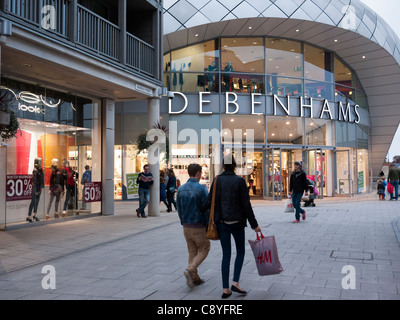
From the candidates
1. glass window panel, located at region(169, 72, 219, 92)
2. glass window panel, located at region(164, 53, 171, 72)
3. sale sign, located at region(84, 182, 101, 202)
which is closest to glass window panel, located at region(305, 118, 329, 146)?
glass window panel, located at region(169, 72, 219, 92)

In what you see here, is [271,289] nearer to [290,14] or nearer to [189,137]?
[189,137]

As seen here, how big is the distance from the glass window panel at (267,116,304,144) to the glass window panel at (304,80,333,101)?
179cm

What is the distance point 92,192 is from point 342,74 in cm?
1846

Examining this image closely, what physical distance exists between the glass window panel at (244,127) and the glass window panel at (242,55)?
2.66 m

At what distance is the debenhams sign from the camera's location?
20578mm

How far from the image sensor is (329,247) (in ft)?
25.2

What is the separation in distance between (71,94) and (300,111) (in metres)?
13.4

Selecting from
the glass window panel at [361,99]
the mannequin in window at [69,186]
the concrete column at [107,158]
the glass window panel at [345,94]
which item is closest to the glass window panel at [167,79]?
the concrete column at [107,158]

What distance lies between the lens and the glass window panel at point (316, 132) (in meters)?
22.3

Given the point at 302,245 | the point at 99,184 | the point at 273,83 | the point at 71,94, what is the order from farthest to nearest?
the point at 273,83
the point at 99,184
the point at 71,94
the point at 302,245

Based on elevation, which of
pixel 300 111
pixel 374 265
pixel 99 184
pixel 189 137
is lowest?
pixel 374 265

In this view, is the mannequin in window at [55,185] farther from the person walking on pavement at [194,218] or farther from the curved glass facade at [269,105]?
the curved glass facade at [269,105]
